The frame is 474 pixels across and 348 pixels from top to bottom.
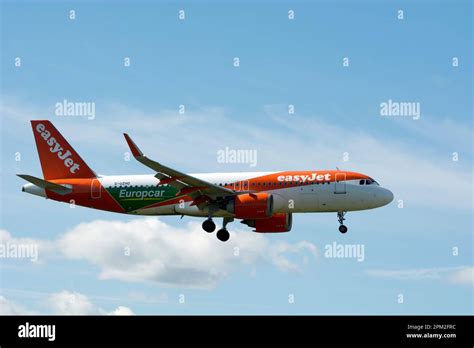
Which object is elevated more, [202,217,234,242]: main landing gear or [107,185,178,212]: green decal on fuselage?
[107,185,178,212]: green decal on fuselage

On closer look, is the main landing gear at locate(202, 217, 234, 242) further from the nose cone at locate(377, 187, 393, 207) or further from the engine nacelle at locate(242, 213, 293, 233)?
the nose cone at locate(377, 187, 393, 207)

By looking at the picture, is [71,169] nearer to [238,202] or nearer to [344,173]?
[238,202]

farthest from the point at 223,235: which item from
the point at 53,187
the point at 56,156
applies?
the point at 56,156

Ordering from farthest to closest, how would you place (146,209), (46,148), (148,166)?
1. (46,148)
2. (146,209)
3. (148,166)

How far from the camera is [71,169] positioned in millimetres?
60312

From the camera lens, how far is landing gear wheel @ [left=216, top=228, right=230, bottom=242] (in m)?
56.3

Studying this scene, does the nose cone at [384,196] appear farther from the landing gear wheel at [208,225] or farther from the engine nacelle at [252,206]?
the landing gear wheel at [208,225]

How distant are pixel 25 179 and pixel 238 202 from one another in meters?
14.2

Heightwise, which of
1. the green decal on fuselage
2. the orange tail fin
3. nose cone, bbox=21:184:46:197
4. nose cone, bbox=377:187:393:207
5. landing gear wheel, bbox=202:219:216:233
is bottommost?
landing gear wheel, bbox=202:219:216:233

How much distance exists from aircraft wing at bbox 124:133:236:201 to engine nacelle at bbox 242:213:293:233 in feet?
19.8

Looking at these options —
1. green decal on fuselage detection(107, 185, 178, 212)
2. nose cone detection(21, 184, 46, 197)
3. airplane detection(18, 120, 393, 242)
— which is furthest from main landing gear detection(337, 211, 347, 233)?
nose cone detection(21, 184, 46, 197)
